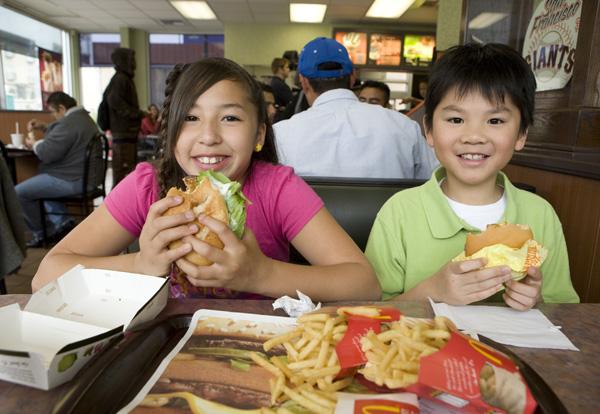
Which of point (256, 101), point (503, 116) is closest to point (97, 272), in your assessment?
point (256, 101)

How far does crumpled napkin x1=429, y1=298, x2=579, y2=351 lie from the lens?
0.77 metres

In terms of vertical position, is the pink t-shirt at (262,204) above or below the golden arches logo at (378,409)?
above

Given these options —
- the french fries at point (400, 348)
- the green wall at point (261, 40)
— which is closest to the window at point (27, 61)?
the green wall at point (261, 40)

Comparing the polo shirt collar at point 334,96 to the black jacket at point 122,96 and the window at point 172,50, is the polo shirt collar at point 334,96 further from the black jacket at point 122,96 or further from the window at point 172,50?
the window at point 172,50

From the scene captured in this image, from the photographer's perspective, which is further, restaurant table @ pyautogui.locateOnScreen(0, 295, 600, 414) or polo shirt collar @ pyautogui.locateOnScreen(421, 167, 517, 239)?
polo shirt collar @ pyautogui.locateOnScreen(421, 167, 517, 239)

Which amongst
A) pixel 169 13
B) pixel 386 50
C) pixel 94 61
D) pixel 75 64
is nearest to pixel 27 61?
pixel 75 64

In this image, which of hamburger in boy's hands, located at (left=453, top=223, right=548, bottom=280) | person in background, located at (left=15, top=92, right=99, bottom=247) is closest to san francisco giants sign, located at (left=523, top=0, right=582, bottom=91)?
hamburger in boy's hands, located at (left=453, top=223, right=548, bottom=280)

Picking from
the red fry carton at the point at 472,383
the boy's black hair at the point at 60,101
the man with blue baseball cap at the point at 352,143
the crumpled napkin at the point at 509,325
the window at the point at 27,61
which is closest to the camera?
the red fry carton at the point at 472,383

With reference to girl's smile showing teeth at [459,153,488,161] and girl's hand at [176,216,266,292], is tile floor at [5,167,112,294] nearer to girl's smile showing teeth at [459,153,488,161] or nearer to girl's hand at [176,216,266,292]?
girl's hand at [176,216,266,292]

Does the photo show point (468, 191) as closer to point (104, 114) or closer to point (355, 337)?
point (355, 337)

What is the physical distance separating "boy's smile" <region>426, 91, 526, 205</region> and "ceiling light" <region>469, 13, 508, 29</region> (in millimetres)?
2082

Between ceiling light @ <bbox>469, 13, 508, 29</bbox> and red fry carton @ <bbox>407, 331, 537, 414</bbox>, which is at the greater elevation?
ceiling light @ <bbox>469, 13, 508, 29</bbox>

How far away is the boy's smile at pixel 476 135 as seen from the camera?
4.15 feet

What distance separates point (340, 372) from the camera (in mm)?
603
